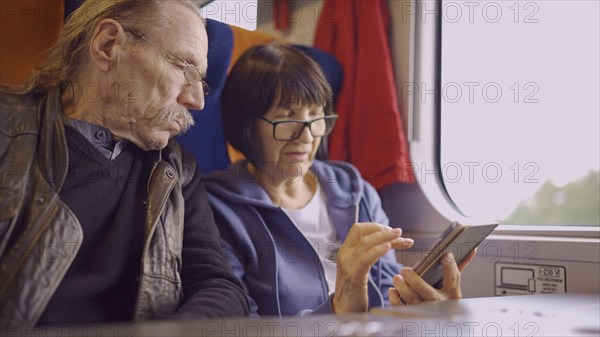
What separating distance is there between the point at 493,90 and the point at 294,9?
61cm

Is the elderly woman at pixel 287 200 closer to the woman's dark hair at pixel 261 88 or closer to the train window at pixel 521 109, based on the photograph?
the woman's dark hair at pixel 261 88

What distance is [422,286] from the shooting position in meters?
1.03

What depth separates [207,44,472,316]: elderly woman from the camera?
3.78ft

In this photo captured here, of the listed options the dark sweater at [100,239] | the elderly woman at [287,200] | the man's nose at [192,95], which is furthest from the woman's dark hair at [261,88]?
the dark sweater at [100,239]

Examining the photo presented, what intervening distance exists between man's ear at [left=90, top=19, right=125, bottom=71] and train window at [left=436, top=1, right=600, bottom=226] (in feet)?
3.25

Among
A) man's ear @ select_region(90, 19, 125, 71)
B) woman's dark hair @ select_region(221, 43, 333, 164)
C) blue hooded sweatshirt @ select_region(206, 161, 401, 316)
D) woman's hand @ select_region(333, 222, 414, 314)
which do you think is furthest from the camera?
woman's dark hair @ select_region(221, 43, 333, 164)

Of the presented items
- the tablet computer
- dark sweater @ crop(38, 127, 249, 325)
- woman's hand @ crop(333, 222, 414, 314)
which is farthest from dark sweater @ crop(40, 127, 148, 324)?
the tablet computer

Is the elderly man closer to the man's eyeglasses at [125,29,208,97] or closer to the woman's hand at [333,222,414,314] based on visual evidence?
the man's eyeglasses at [125,29,208,97]

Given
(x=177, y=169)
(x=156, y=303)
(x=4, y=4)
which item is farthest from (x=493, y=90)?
(x=4, y=4)

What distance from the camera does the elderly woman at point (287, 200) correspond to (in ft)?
3.78

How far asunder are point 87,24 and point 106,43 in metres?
0.05

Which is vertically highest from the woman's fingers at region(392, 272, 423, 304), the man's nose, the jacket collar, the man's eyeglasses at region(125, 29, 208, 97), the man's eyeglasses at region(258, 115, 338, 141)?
the man's eyeglasses at region(125, 29, 208, 97)

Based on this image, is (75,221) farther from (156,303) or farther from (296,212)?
(296,212)

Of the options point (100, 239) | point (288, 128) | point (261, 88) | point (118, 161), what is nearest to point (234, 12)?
point (261, 88)
